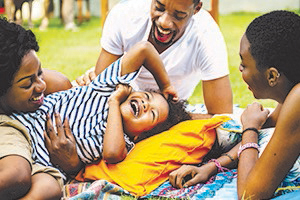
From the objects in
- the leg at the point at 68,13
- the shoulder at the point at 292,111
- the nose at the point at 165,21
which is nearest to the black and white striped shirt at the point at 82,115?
the nose at the point at 165,21

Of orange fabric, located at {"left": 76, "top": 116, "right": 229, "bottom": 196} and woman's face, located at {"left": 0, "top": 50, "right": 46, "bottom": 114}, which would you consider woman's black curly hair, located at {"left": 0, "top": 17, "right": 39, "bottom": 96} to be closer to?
woman's face, located at {"left": 0, "top": 50, "right": 46, "bottom": 114}

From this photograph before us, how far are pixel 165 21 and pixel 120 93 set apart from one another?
0.64 metres

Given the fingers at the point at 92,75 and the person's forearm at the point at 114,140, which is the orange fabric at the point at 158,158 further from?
the fingers at the point at 92,75

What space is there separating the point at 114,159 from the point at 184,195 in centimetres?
47

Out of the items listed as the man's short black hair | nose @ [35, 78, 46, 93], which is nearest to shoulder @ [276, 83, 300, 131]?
the man's short black hair

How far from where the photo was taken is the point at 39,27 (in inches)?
436

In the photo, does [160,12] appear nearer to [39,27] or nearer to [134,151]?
[134,151]

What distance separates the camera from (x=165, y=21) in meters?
3.31

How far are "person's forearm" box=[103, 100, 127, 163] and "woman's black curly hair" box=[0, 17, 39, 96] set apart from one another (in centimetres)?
62

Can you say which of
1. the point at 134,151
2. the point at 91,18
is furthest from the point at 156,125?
the point at 91,18

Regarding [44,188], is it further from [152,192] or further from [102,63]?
[102,63]

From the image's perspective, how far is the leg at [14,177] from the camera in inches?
91.7

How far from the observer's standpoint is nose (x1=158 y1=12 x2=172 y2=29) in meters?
3.31

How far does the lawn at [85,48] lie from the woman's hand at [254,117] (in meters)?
1.90
